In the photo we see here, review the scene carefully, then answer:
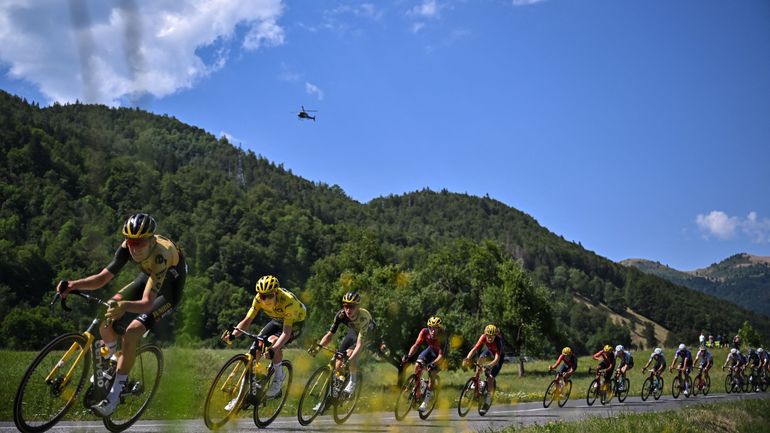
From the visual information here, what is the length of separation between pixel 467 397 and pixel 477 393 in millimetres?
362

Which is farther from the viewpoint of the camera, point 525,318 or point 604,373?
point 525,318

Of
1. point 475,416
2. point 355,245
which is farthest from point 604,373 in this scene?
point 355,245

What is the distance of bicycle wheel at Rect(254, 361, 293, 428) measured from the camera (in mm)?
9586

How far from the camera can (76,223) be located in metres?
6.01

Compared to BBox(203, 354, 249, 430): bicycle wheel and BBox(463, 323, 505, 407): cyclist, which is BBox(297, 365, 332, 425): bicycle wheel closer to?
BBox(203, 354, 249, 430): bicycle wheel

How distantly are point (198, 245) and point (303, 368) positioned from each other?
11748 millimetres

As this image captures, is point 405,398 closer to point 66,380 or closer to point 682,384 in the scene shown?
point 66,380

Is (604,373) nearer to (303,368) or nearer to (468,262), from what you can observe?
(303,368)

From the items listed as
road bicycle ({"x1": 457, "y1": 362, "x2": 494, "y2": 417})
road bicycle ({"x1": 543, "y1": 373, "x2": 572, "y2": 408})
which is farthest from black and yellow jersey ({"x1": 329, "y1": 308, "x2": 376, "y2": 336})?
road bicycle ({"x1": 543, "y1": 373, "x2": 572, "y2": 408})

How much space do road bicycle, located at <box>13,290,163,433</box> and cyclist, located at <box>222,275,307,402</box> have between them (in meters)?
2.61

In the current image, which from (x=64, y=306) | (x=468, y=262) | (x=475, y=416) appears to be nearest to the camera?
(x=64, y=306)

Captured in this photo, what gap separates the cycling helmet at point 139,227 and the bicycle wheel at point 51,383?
4.25ft

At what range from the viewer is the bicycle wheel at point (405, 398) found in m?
14.3

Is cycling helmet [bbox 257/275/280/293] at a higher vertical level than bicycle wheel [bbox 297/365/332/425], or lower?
higher
